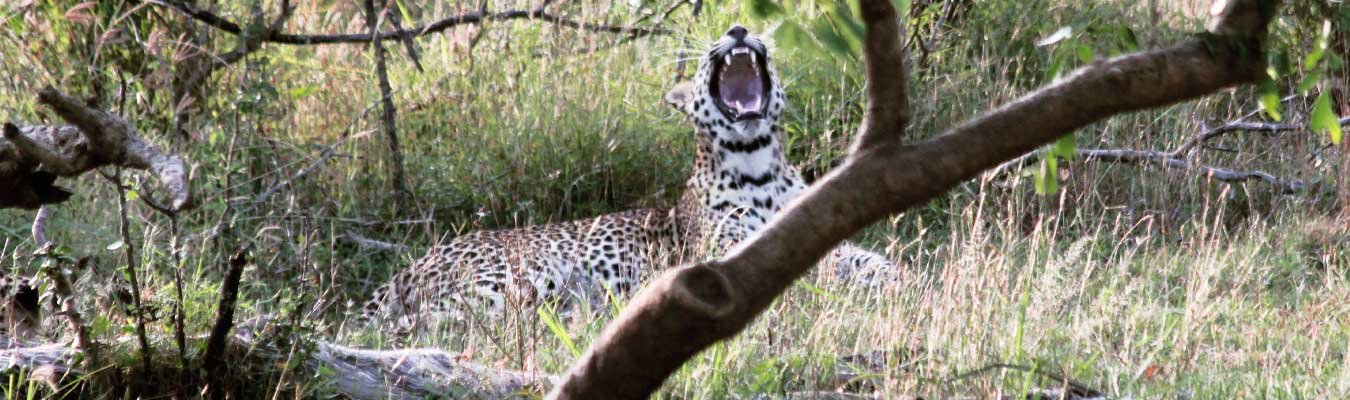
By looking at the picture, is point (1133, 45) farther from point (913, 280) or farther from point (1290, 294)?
point (1290, 294)

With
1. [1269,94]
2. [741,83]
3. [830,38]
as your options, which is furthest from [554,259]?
[830,38]

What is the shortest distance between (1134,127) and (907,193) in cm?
604

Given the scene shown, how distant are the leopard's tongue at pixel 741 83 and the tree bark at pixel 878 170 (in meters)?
4.87

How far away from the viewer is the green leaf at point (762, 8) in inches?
68.4

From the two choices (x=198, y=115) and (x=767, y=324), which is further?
(x=198, y=115)

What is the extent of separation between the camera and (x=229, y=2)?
6988mm

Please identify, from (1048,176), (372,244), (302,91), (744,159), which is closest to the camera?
(1048,176)

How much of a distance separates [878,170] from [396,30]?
537 cm

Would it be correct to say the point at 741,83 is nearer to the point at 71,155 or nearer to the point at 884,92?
the point at 71,155

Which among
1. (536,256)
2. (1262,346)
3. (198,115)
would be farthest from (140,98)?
(1262,346)

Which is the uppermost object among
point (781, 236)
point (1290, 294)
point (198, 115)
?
point (781, 236)

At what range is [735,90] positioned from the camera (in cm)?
684

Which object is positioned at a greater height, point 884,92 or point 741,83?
point 884,92

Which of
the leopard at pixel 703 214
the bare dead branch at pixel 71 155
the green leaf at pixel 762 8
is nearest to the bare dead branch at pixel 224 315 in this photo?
the bare dead branch at pixel 71 155
